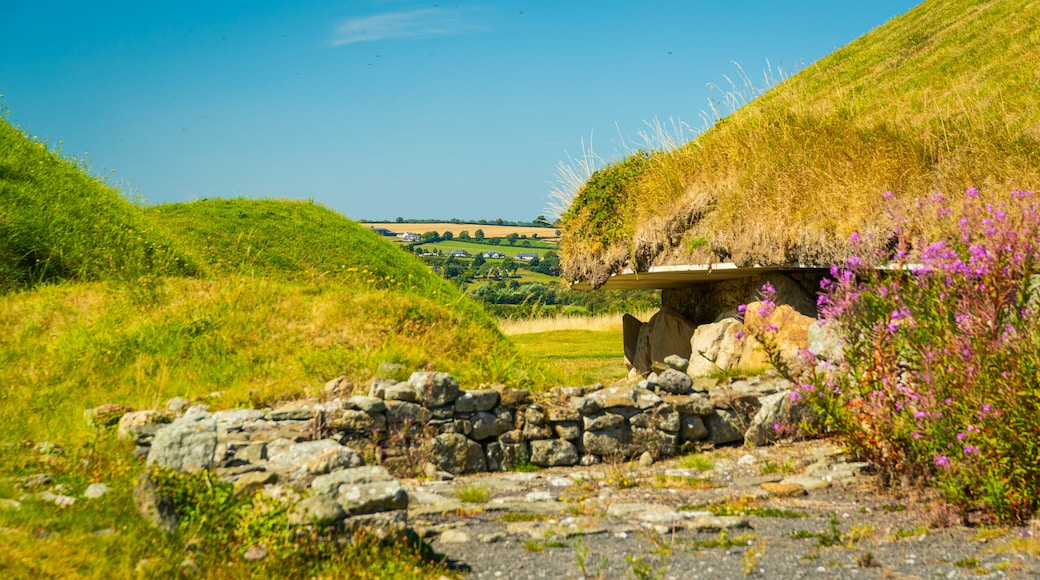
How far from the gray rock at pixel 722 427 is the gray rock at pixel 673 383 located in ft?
1.44

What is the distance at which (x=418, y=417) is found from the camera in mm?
8727

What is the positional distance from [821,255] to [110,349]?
8.72 meters

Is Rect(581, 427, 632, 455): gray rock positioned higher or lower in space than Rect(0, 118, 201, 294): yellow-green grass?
lower

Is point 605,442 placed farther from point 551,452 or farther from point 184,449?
point 184,449

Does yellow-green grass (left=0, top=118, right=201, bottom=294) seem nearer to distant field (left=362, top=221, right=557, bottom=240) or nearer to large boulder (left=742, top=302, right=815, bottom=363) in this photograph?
large boulder (left=742, top=302, right=815, bottom=363)

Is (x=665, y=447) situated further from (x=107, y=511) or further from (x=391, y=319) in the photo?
(x=107, y=511)

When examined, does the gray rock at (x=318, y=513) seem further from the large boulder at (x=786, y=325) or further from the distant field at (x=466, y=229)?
the distant field at (x=466, y=229)

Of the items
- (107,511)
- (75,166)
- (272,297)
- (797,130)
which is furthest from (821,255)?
(75,166)

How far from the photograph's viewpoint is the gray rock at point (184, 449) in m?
5.98

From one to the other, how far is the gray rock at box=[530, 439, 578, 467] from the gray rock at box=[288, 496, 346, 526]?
157 inches

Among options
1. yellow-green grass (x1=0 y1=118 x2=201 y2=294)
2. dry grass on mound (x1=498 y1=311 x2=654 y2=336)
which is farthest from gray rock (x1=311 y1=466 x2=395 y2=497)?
dry grass on mound (x1=498 y1=311 x2=654 y2=336)

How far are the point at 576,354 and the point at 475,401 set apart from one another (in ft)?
35.7

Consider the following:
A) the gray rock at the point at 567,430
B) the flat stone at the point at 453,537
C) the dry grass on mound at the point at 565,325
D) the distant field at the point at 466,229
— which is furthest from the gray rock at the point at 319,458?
the distant field at the point at 466,229

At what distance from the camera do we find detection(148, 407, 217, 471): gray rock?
19.6ft
